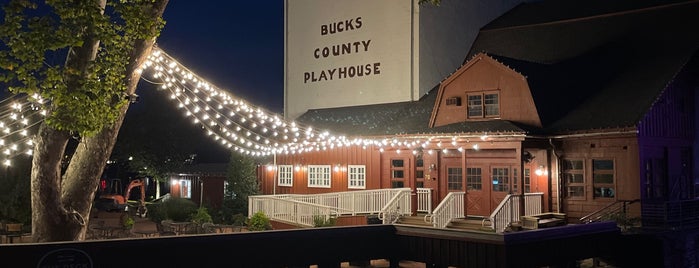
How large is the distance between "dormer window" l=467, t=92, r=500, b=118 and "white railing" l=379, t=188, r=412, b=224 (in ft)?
11.3

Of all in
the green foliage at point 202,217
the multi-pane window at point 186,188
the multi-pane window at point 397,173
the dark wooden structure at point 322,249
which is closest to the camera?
the dark wooden structure at point 322,249

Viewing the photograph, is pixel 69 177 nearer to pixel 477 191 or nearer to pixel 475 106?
pixel 477 191

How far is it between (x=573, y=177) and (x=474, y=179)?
321 cm

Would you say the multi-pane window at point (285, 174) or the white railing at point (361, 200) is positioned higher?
the multi-pane window at point (285, 174)

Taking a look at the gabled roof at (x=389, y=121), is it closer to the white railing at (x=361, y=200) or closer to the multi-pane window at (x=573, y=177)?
the multi-pane window at (x=573, y=177)

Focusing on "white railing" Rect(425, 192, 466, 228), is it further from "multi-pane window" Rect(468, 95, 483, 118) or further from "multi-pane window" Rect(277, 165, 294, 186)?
"multi-pane window" Rect(277, 165, 294, 186)

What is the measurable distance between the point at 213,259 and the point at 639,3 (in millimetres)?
20242

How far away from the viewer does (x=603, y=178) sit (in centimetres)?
2097

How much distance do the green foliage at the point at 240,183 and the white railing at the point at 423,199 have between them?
27.5 ft

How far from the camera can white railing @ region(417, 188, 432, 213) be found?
78.6 ft

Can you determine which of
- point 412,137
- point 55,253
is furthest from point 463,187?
point 55,253

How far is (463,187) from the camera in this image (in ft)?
75.9

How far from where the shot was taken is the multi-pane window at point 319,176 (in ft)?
94.4

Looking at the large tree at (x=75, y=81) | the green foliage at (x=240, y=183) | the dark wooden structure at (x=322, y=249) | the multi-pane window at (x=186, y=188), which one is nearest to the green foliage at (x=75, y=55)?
the large tree at (x=75, y=81)
